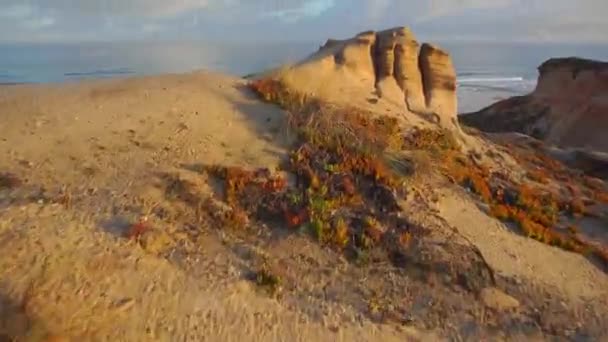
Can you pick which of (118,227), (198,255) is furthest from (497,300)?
(118,227)

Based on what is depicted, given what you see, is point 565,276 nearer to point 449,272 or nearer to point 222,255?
point 449,272

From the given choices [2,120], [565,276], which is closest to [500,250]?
[565,276]

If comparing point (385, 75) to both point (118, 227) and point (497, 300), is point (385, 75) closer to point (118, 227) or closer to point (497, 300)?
point (497, 300)

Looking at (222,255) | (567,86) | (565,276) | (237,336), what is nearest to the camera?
(237,336)

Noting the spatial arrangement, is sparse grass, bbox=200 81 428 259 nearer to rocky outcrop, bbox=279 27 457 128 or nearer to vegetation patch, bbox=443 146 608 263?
vegetation patch, bbox=443 146 608 263

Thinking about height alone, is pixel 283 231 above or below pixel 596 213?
above

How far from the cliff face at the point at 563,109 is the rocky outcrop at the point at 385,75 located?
14.9 meters

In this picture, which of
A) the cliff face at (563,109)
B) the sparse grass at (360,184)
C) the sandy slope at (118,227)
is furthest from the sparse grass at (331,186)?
the cliff face at (563,109)

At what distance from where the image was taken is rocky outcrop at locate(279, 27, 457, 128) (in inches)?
590

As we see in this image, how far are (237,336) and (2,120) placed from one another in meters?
6.55

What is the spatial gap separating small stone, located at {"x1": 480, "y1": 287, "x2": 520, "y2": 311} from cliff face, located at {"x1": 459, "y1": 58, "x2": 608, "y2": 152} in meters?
21.8

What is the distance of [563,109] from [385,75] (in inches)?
758

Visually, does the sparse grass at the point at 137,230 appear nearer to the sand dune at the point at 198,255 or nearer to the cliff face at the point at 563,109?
the sand dune at the point at 198,255

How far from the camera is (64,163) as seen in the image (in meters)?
10.5
